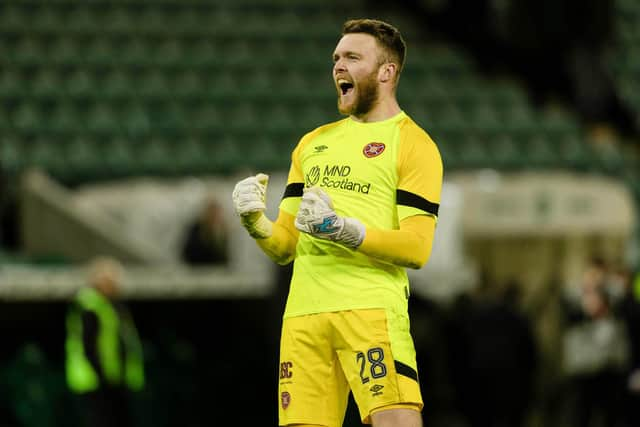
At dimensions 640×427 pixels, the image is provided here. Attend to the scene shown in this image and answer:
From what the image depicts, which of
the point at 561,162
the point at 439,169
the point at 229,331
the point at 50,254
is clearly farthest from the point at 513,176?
the point at 439,169

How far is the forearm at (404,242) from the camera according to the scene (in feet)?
13.0

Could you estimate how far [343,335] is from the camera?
13.4 ft

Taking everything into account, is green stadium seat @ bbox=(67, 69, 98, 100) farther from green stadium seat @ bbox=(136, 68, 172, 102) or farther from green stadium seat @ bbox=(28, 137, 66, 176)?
green stadium seat @ bbox=(28, 137, 66, 176)

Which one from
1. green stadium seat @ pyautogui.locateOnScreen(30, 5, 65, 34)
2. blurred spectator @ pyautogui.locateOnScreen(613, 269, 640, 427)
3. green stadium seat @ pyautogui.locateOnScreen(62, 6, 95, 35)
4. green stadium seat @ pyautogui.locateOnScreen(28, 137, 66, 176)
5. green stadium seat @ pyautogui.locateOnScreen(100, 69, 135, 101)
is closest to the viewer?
blurred spectator @ pyautogui.locateOnScreen(613, 269, 640, 427)

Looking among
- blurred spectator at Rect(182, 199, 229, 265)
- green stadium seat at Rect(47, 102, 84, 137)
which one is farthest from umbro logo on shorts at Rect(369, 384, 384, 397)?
green stadium seat at Rect(47, 102, 84, 137)

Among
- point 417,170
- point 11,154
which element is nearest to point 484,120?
point 11,154

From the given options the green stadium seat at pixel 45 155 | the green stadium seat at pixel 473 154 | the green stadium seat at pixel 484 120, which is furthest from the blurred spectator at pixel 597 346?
the green stadium seat at pixel 45 155

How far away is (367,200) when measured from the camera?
163 inches

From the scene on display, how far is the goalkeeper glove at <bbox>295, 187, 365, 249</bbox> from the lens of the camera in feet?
12.6

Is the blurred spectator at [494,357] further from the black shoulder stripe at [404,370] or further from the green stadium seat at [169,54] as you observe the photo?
the black shoulder stripe at [404,370]

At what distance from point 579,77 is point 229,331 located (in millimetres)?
7207

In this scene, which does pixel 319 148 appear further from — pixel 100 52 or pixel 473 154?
pixel 100 52

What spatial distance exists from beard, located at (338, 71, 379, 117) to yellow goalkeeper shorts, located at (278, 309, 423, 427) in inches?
26.0

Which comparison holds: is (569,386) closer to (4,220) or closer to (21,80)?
(4,220)
